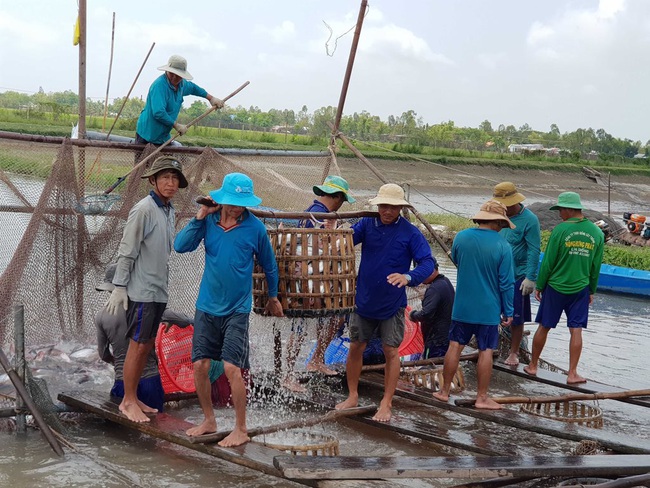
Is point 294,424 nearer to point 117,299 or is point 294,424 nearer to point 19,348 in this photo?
point 117,299

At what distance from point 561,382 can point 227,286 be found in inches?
156

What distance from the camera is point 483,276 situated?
6652 millimetres

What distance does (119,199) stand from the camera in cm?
732

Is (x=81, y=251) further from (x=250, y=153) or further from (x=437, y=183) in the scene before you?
(x=437, y=183)

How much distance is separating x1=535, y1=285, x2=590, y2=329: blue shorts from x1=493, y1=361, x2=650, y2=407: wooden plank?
518 mm

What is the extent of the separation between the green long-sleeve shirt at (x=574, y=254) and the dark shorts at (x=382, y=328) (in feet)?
6.62

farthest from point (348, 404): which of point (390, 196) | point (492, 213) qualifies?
point (492, 213)

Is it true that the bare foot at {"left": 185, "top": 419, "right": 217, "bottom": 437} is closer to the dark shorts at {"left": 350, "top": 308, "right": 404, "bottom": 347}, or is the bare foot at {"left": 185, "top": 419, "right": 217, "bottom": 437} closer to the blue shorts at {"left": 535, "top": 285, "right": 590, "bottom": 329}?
the dark shorts at {"left": 350, "top": 308, "right": 404, "bottom": 347}

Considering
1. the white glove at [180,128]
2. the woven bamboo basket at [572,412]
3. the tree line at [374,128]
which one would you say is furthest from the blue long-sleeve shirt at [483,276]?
the tree line at [374,128]

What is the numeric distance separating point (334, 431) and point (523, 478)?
6.45 feet

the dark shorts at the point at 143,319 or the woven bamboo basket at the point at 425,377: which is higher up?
the dark shorts at the point at 143,319

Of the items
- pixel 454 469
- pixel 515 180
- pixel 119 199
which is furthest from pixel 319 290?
pixel 515 180

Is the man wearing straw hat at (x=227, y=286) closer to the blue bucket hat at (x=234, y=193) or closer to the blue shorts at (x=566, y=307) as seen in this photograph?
the blue bucket hat at (x=234, y=193)

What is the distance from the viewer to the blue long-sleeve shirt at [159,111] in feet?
25.0
